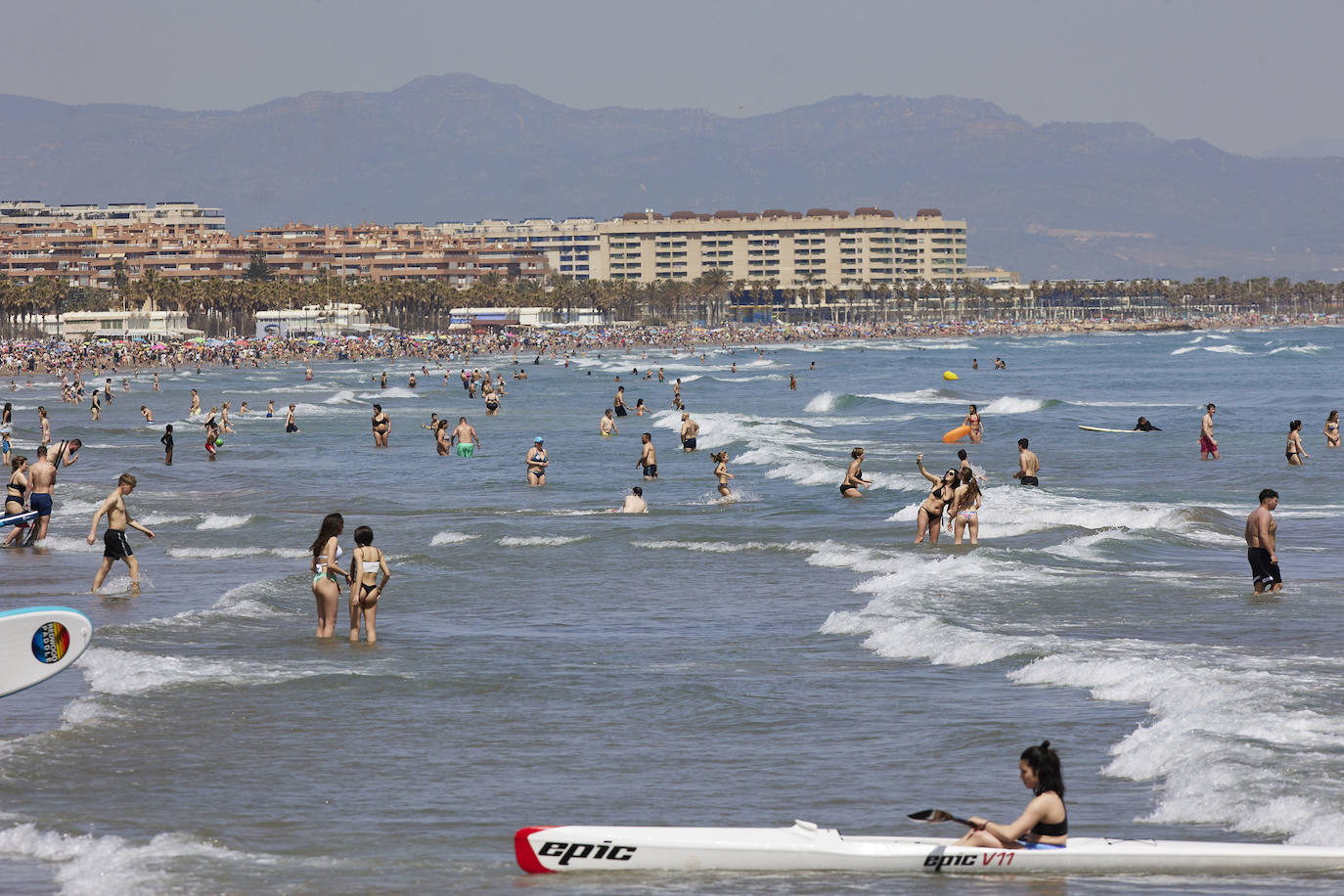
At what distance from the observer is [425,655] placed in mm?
14445

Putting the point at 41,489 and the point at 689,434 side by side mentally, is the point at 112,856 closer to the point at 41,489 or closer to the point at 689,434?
the point at 41,489

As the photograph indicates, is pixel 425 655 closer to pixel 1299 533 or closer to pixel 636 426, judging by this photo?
pixel 1299 533

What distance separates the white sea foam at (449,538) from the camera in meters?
22.8

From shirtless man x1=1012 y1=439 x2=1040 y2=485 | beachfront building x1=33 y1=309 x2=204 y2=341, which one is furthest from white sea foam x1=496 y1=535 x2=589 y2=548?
beachfront building x1=33 y1=309 x2=204 y2=341

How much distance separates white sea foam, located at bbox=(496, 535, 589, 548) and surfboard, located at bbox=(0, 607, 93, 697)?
34.9 ft

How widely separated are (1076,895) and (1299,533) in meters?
16.7

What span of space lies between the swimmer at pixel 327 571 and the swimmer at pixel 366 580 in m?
0.14

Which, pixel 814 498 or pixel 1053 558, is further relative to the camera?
pixel 814 498

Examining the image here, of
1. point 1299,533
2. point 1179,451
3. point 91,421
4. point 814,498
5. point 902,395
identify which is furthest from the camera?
point 902,395

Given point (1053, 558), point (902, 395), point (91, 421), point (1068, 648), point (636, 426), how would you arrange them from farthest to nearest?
point (902, 395) < point (91, 421) < point (636, 426) < point (1053, 558) < point (1068, 648)

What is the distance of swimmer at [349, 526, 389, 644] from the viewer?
14.4m

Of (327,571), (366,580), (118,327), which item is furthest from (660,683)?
(118,327)

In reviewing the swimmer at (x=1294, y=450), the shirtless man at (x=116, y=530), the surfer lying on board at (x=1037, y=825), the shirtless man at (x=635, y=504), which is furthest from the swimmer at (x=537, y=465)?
the surfer lying on board at (x=1037, y=825)

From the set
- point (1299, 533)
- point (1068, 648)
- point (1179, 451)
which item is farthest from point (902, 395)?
point (1068, 648)
